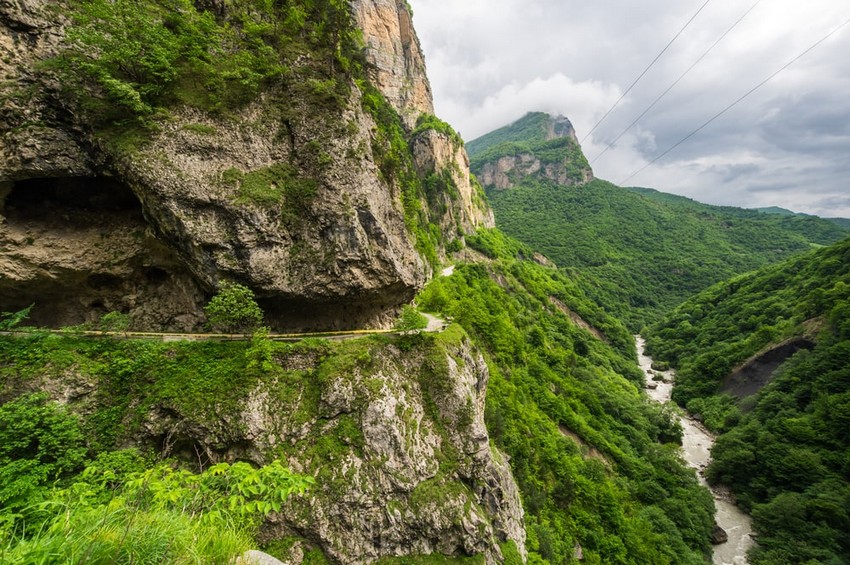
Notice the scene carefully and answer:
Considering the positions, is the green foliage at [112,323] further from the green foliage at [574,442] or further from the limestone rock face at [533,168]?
the limestone rock face at [533,168]

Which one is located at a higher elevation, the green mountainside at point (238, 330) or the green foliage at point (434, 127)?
the green foliage at point (434, 127)

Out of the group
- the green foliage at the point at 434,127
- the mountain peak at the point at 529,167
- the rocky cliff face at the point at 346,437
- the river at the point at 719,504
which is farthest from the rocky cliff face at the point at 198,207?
the mountain peak at the point at 529,167

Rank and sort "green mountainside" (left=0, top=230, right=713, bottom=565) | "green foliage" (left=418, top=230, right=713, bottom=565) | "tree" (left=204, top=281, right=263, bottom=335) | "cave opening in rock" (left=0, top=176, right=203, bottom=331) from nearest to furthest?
"green mountainside" (left=0, top=230, right=713, bottom=565), "cave opening in rock" (left=0, top=176, right=203, bottom=331), "tree" (left=204, top=281, right=263, bottom=335), "green foliage" (left=418, top=230, right=713, bottom=565)

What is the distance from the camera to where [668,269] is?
10750cm

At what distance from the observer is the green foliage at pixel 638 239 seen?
99.4m

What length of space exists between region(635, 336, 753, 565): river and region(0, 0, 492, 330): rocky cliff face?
40926mm

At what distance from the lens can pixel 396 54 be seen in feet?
217

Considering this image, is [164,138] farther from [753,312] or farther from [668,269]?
[668,269]

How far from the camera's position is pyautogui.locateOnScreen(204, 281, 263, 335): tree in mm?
14609

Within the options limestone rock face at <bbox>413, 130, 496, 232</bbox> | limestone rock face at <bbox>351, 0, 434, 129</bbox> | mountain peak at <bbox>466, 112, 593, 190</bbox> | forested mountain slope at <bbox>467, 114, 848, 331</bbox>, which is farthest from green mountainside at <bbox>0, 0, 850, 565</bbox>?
mountain peak at <bbox>466, 112, 593, 190</bbox>

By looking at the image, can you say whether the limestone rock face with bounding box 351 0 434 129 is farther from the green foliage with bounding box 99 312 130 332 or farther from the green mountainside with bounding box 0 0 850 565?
the green foliage with bounding box 99 312 130 332

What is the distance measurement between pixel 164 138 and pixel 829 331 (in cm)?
7328

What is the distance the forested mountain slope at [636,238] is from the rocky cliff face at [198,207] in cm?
8922

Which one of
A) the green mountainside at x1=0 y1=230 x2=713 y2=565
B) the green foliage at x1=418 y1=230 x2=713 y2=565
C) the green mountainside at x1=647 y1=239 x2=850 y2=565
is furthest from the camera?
the green mountainside at x1=647 y1=239 x2=850 y2=565
